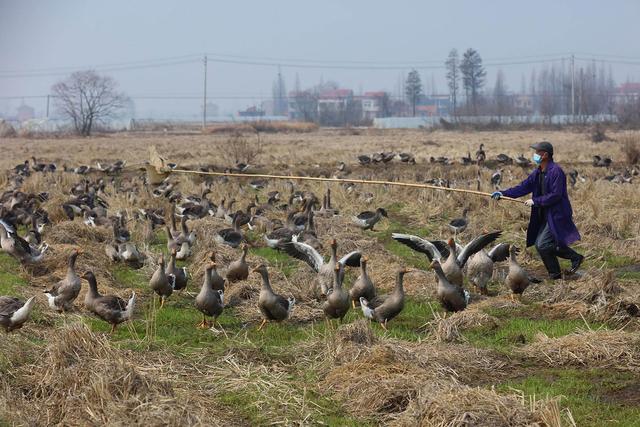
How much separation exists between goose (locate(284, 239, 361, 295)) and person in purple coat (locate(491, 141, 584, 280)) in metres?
2.28

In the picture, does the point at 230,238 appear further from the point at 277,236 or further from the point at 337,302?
the point at 337,302

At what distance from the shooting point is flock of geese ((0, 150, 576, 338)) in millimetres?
10797

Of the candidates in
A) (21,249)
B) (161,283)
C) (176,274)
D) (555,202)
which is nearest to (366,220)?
(176,274)

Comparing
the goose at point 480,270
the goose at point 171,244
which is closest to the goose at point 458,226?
the goose at point 480,270

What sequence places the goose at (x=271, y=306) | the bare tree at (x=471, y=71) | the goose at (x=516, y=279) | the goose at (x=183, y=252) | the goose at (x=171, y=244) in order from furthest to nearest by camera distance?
the bare tree at (x=471, y=71) < the goose at (x=171, y=244) < the goose at (x=183, y=252) < the goose at (x=516, y=279) < the goose at (x=271, y=306)

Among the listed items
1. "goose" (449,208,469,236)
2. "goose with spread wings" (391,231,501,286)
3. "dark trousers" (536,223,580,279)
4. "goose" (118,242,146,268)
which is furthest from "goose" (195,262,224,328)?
"goose" (449,208,469,236)

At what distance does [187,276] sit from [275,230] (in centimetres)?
404

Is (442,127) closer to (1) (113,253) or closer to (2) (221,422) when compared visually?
Answer: (1) (113,253)

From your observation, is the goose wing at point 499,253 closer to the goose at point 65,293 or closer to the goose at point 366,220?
the goose at point 366,220

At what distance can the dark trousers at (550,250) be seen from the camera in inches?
488

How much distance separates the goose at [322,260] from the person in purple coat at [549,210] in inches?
89.8

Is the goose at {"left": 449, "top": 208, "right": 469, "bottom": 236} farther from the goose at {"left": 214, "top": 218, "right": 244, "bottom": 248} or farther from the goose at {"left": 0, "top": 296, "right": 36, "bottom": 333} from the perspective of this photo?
the goose at {"left": 0, "top": 296, "right": 36, "bottom": 333}

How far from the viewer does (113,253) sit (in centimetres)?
1527

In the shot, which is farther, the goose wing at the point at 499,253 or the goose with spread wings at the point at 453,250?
the goose wing at the point at 499,253
